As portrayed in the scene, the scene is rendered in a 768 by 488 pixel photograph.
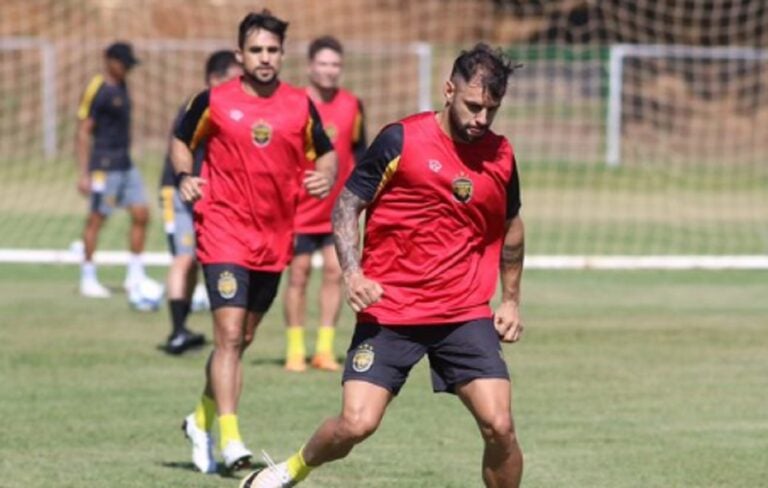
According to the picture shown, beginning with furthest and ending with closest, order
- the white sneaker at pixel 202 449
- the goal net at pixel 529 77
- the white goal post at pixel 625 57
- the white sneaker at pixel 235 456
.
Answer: the white goal post at pixel 625 57 → the goal net at pixel 529 77 → the white sneaker at pixel 202 449 → the white sneaker at pixel 235 456

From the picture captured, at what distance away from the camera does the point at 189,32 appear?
33.0m

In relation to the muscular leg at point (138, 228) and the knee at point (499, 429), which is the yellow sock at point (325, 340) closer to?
the muscular leg at point (138, 228)

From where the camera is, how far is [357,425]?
7570 mm

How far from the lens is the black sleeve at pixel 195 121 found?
9.79m

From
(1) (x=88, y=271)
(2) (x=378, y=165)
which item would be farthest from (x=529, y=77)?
(2) (x=378, y=165)

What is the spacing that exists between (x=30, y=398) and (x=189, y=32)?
22.0m

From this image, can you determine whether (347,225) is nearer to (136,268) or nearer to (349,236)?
(349,236)

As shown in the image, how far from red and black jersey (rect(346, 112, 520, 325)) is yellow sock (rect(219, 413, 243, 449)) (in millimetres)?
1630

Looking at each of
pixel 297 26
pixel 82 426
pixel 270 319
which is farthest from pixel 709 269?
pixel 297 26

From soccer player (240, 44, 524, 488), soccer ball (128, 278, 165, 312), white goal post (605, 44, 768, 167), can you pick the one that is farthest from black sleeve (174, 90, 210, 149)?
white goal post (605, 44, 768, 167)

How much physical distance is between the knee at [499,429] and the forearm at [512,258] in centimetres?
63

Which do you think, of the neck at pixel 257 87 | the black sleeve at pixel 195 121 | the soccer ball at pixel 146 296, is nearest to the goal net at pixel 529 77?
the soccer ball at pixel 146 296

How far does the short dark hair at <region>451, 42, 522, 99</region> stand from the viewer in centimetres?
745

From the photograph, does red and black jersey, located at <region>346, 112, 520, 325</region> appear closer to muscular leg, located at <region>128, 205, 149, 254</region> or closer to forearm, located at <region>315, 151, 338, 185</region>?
forearm, located at <region>315, 151, 338, 185</region>
